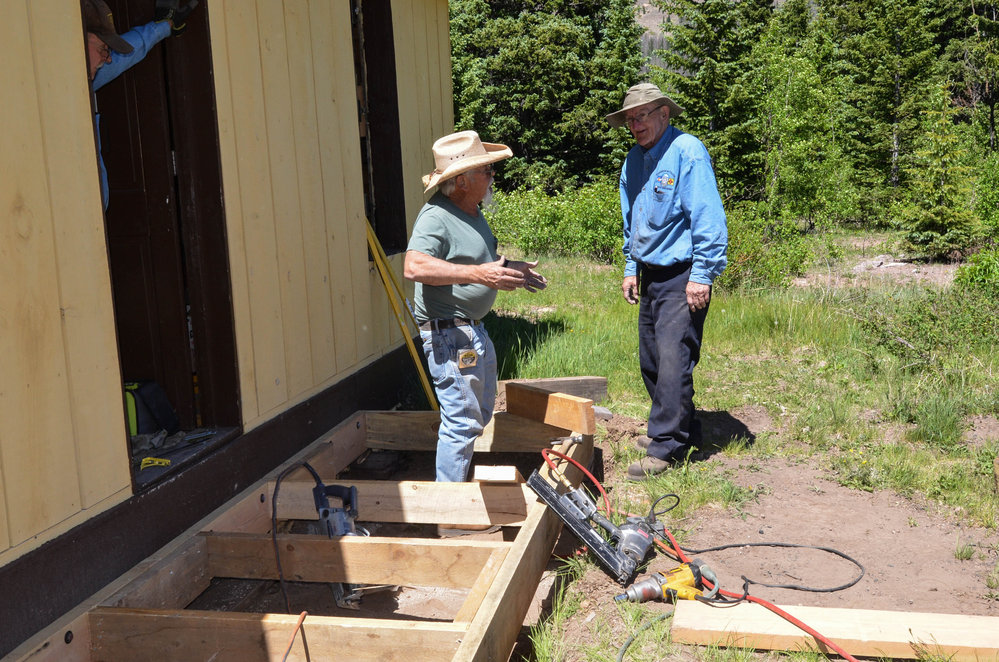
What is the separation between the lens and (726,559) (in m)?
4.12

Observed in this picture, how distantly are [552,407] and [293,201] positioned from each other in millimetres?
1978

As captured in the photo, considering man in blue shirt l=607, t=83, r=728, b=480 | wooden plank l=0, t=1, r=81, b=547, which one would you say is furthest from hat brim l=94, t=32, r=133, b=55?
A: man in blue shirt l=607, t=83, r=728, b=480

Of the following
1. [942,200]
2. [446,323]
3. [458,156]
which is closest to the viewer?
[458,156]

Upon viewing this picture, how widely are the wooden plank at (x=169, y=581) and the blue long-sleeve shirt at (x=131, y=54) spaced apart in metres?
1.52

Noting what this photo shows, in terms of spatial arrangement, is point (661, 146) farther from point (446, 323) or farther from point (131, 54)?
point (131, 54)

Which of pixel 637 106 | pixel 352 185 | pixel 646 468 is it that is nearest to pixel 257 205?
pixel 352 185

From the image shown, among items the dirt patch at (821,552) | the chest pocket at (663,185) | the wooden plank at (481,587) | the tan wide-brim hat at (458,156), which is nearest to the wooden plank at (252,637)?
the wooden plank at (481,587)

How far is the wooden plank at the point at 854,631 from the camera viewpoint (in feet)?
10.1

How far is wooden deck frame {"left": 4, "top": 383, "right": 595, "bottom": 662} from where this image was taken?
2846 mm

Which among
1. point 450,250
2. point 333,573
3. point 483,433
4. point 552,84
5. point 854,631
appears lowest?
point 854,631

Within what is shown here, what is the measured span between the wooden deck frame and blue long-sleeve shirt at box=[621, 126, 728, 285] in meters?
1.05

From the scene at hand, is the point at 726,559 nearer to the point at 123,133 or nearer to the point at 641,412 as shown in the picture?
the point at 641,412

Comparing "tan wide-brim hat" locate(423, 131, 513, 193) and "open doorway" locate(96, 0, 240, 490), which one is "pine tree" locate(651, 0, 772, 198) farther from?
"open doorway" locate(96, 0, 240, 490)

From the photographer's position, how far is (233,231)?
429 cm
